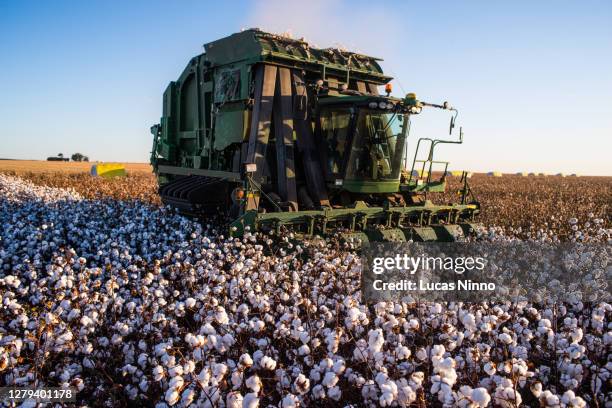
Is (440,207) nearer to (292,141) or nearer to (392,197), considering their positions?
(392,197)

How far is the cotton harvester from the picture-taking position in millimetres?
11484

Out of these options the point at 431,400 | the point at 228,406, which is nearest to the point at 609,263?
the point at 431,400

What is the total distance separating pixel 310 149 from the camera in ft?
39.9

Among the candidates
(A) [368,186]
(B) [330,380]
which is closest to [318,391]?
(B) [330,380]

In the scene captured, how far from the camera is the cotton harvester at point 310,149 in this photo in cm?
1148

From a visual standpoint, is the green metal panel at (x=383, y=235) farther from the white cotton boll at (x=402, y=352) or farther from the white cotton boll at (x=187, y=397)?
the white cotton boll at (x=187, y=397)

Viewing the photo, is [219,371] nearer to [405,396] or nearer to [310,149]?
[405,396]

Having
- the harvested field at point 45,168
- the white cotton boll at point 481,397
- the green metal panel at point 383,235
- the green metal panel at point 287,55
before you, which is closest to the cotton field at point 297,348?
the white cotton boll at point 481,397

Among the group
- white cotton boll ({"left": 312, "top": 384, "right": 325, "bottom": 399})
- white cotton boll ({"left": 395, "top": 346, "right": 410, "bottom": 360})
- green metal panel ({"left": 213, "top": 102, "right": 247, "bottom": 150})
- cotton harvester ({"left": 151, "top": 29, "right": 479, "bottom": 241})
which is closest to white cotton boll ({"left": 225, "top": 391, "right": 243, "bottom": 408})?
white cotton boll ({"left": 312, "top": 384, "right": 325, "bottom": 399})

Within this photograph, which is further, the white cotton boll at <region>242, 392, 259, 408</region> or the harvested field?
the harvested field

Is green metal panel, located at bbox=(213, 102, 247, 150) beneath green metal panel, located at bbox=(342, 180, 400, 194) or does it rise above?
above

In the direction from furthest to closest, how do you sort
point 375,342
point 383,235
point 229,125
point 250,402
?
point 229,125 < point 383,235 < point 375,342 < point 250,402

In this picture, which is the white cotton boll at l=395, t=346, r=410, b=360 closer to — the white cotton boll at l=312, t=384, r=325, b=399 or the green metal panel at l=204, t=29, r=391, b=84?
the white cotton boll at l=312, t=384, r=325, b=399

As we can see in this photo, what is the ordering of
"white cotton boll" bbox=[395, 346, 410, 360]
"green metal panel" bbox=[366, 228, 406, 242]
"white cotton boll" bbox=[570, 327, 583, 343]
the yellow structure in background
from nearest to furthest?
"white cotton boll" bbox=[395, 346, 410, 360] < "white cotton boll" bbox=[570, 327, 583, 343] < "green metal panel" bbox=[366, 228, 406, 242] < the yellow structure in background
